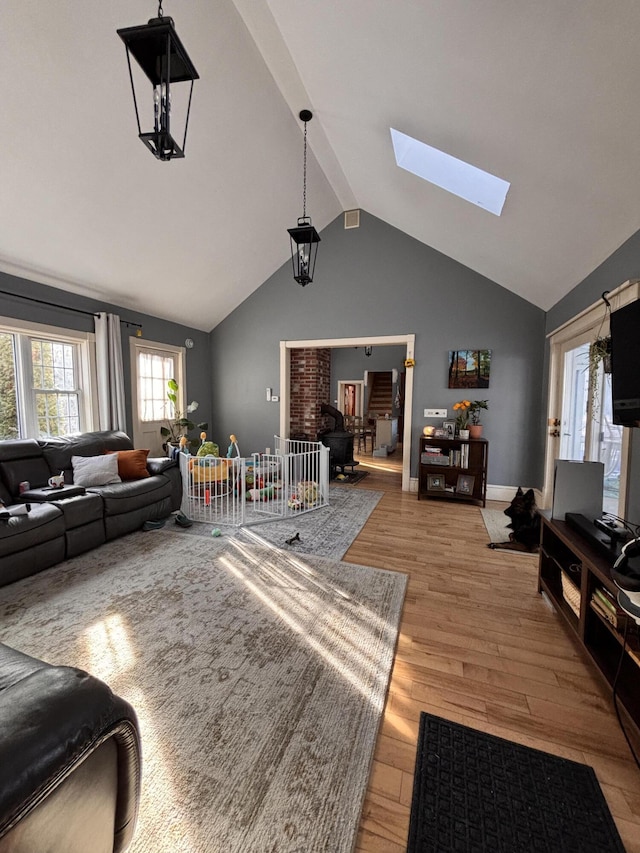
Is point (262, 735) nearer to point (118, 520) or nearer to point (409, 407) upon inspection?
point (118, 520)

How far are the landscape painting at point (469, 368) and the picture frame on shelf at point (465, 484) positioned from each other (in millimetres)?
1237

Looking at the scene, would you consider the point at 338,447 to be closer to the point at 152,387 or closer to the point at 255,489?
the point at 255,489

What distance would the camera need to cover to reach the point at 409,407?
514 cm

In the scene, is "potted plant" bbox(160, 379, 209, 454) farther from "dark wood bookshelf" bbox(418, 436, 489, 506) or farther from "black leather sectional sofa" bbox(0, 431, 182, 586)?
"dark wood bookshelf" bbox(418, 436, 489, 506)

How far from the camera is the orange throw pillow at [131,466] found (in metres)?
3.71

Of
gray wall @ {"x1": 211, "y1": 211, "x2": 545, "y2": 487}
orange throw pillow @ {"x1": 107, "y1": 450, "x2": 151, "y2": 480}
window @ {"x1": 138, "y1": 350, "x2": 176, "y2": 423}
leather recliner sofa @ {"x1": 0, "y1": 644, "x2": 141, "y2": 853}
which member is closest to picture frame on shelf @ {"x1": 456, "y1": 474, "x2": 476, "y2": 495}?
gray wall @ {"x1": 211, "y1": 211, "x2": 545, "y2": 487}

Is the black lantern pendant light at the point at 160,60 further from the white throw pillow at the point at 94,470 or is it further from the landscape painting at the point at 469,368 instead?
the landscape painting at the point at 469,368

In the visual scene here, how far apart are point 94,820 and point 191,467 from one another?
138 inches

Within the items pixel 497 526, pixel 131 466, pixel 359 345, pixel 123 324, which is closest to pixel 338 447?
pixel 359 345

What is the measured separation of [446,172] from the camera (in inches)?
124

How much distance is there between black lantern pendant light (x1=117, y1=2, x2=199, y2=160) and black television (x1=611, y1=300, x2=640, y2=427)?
2125 mm

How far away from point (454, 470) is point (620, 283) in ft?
8.97

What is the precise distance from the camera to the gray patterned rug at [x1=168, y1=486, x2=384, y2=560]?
3.16m

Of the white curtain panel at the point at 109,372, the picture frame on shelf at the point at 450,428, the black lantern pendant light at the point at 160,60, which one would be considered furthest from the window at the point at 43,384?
the picture frame on shelf at the point at 450,428
